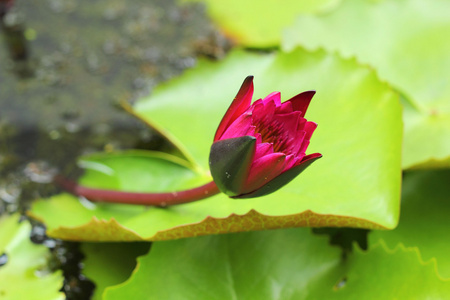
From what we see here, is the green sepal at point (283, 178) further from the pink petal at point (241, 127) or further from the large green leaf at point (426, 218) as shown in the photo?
the large green leaf at point (426, 218)

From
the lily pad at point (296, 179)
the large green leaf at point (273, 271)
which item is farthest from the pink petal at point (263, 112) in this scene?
the large green leaf at point (273, 271)

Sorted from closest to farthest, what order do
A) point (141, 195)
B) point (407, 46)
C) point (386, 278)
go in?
point (386, 278)
point (141, 195)
point (407, 46)

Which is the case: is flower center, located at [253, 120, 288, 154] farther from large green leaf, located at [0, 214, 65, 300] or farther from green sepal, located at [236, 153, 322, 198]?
large green leaf, located at [0, 214, 65, 300]

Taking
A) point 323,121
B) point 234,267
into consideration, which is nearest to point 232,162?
point 234,267

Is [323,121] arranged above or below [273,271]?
above

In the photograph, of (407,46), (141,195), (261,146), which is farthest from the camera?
(407,46)

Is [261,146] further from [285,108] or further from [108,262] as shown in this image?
[108,262]

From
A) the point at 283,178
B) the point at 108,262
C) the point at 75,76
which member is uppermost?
the point at 283,178

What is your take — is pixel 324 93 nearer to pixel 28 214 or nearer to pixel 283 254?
pixel 283 254
